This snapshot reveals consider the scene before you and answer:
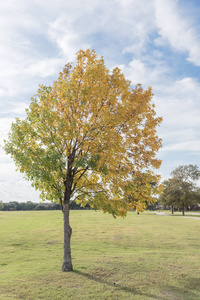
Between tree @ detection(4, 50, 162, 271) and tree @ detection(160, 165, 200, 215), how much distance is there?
57.0m

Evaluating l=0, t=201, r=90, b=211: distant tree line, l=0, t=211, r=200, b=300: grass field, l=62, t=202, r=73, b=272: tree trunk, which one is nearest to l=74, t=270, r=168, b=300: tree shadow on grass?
l=0, t=211, r=200, b=300: grass field

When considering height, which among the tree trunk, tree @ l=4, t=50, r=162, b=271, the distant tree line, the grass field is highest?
tree @ l=4, t=50, r=162, b=271

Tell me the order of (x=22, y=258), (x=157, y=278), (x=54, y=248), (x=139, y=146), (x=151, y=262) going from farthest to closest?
(x=54, y=248)
(x=22, y=258)
(x=151, y=262)
(x=139, y=146)
(x=157, y=278)

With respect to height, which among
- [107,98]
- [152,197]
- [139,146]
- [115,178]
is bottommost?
[152,197]

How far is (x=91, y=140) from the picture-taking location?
11375 millimetres

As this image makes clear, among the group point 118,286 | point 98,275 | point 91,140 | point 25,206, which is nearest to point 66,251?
point 98,275

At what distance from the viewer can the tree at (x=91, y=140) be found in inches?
425

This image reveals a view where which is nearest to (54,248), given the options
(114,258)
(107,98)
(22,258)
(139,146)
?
(22,258)

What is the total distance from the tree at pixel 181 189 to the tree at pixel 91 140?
187 feet

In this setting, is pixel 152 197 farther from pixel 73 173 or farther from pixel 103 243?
pixel 103 243

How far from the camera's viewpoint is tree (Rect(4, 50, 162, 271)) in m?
10.8

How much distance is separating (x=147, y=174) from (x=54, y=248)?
10780mm

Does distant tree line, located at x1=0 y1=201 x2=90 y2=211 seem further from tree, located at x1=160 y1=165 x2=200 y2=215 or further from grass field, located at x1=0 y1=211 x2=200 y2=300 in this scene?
grass field, located at x1=0 y1=211 x2=200 y2=300

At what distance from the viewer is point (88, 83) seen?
37.8 ft
